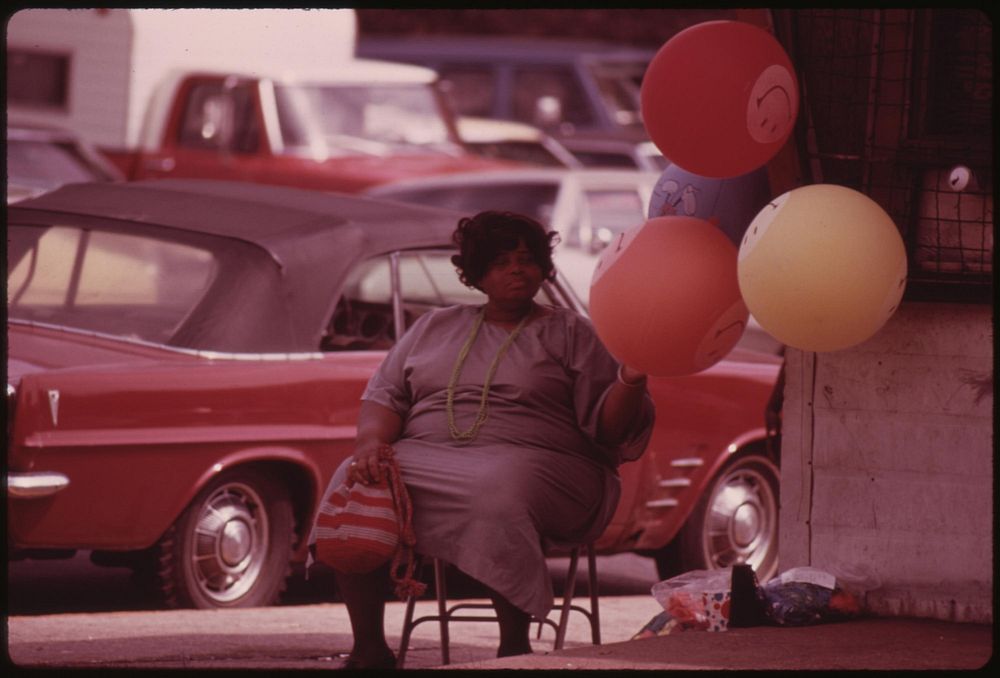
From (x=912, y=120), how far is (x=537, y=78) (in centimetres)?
1905

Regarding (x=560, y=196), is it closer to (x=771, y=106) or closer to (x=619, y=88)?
(x=619, y=88)

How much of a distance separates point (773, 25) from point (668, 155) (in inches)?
33.1

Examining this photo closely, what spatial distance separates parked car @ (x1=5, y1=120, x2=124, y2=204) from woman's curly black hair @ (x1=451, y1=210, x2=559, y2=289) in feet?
36.3

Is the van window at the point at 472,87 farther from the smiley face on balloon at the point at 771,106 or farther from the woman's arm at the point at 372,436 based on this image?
the smiley face on balloon at the point at 771,106

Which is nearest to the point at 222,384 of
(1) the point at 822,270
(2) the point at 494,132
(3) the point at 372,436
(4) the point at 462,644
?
(4) the point at 462,644

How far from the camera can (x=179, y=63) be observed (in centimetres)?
2202

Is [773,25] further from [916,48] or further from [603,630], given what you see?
[603,630]

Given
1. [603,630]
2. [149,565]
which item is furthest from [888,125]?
[149,565]

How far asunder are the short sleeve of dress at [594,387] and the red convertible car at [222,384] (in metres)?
1.85

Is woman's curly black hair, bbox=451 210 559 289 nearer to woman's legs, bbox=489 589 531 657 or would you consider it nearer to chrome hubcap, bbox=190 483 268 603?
woman's legs, bbox=489 589 531 657

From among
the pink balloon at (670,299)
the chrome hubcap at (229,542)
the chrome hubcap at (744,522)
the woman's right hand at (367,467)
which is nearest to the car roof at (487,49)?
the chrome hubcap at (744,522)

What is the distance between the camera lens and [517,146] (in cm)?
2162

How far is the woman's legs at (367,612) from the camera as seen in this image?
636cm

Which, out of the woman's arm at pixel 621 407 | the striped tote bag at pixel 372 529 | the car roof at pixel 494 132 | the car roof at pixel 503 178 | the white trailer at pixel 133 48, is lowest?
the striped tote bag at pixel 372 529
